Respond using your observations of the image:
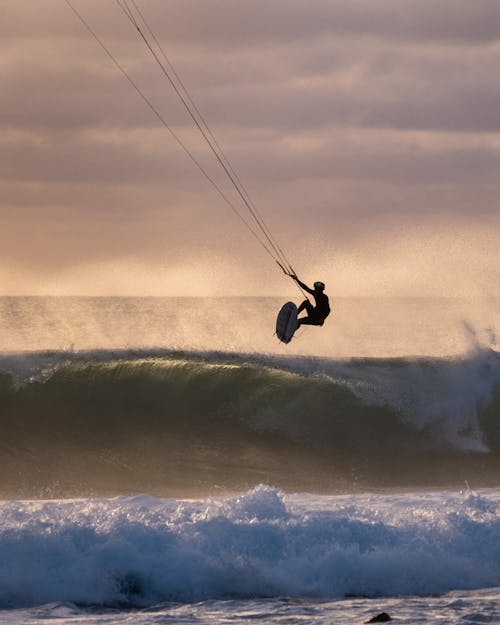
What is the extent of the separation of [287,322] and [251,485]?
3279mm

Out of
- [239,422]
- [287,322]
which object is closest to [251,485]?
[287,322]

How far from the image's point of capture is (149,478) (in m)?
20.3

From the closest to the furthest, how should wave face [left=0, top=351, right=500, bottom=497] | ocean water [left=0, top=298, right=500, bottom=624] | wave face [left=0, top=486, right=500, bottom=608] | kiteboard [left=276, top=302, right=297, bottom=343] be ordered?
ocean water [left=0, top=298, right=500, bottom=624], wave face [left=0, top=486, right=500, bottom=608], kiteboard [left=276, top=302, right=297, bottom=343], wave face [left=0, top=351, right=500, bottom=497]

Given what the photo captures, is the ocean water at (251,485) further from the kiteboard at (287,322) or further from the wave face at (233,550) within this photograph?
the kiteboard at (287,322)

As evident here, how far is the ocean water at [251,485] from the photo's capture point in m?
12.7

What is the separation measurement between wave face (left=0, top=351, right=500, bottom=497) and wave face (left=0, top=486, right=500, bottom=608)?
488 cm

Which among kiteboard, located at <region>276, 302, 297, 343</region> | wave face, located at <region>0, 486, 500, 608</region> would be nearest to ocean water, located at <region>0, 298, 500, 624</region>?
wave face, located at <region>0, 486, 500, 608</region>

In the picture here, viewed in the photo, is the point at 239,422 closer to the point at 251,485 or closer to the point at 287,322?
the point at 251,485

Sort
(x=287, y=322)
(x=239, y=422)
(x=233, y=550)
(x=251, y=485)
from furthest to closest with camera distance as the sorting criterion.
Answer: (x=239, y=422) < (x=251, y=485) < (x=287, y=322) < (x=233, y=550)

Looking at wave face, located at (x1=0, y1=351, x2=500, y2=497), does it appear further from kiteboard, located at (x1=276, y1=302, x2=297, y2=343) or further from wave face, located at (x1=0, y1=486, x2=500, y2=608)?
wave face, located at (x1=0, y1=486, x2=500, y2=608)

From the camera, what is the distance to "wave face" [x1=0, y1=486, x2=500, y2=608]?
12.8 m

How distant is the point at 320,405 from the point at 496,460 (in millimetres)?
3566

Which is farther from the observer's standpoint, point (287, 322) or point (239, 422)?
point (239, 422)

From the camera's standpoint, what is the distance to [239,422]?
77.0 feet
